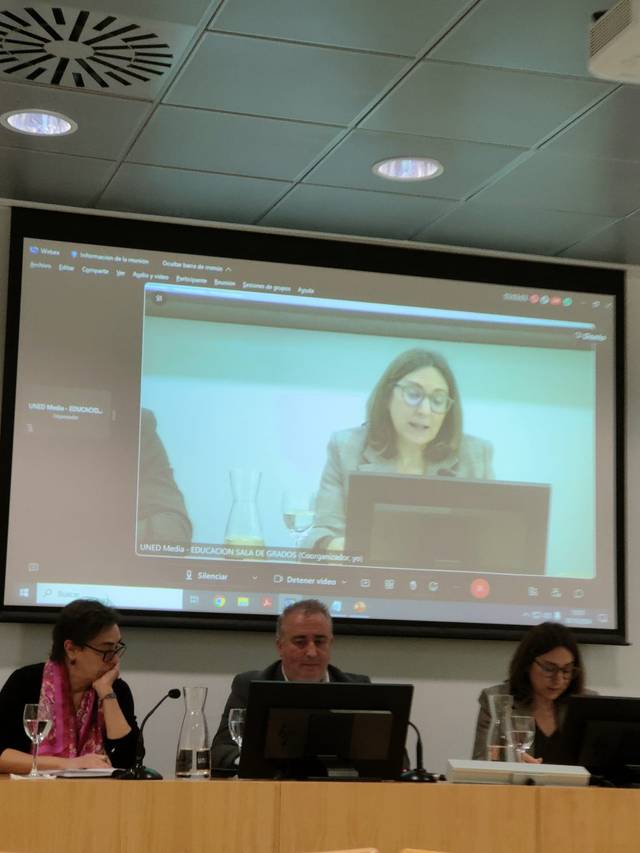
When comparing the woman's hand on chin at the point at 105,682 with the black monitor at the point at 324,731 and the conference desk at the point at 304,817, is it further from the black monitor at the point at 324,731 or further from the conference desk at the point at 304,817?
the conference desk at the point at 304,817

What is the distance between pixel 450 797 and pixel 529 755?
2.02 ft

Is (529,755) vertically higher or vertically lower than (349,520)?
lower

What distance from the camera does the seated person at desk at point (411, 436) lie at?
536cm

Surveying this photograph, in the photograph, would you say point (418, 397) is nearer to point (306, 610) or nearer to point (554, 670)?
point (306, 610)

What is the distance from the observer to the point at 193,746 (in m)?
3.21

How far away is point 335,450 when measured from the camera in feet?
17.6

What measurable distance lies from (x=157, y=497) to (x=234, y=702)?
1.11 metres

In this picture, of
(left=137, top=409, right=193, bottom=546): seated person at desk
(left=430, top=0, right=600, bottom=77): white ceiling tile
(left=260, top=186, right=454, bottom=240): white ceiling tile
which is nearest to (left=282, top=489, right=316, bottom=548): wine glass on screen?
(left=137, top=409, right=193, bottom=546): seated person at desk

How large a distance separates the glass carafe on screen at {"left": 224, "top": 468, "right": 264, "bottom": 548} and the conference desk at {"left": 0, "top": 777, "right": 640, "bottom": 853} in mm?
2329

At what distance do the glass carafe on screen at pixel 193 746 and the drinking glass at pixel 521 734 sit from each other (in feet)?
2.68

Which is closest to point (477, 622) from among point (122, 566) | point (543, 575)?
point (543, 575)

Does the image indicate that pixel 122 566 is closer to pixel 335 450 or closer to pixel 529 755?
pixel 335 450

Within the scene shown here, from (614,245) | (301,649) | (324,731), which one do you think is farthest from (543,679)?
(614,245)

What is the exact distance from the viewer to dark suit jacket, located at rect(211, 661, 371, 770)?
392cm
